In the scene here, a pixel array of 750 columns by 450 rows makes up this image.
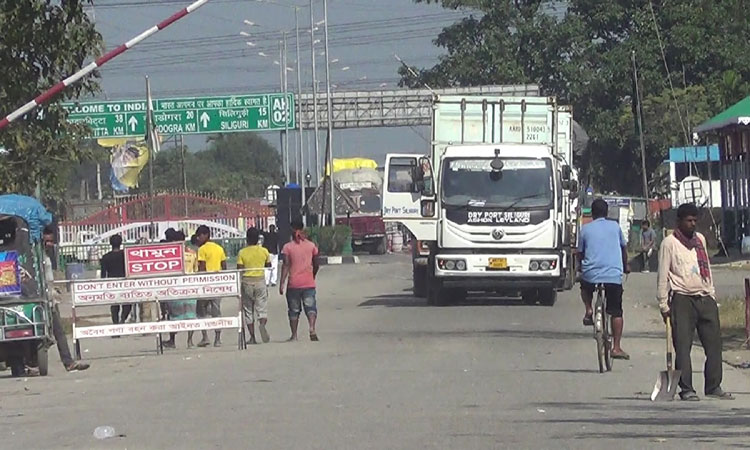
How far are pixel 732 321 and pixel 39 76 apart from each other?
10.6 m

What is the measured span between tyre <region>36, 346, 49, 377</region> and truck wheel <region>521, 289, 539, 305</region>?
11.9 meters

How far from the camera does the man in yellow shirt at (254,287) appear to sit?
22062 mm

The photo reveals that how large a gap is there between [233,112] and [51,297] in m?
36.8

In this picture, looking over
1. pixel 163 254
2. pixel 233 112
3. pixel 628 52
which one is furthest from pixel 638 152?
pixel 163 254

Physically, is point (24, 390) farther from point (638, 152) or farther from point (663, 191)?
point (638, 152)

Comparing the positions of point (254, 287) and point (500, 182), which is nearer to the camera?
point (254, 287)

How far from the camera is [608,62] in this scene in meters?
66.2

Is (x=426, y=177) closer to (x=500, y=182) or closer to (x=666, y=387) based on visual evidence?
Result: (x=500, y=182)

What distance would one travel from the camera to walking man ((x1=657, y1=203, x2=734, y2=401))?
45.2 feet

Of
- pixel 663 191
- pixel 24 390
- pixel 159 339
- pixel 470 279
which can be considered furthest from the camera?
pixel 663 191

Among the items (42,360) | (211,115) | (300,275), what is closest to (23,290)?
(42,360)

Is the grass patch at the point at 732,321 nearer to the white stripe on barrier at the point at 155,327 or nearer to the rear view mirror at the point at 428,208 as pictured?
the rear view mirror at the point at 428,208

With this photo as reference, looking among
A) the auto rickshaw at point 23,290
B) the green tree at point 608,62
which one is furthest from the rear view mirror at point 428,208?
the green tree at point 608,62

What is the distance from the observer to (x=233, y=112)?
5538 cm
